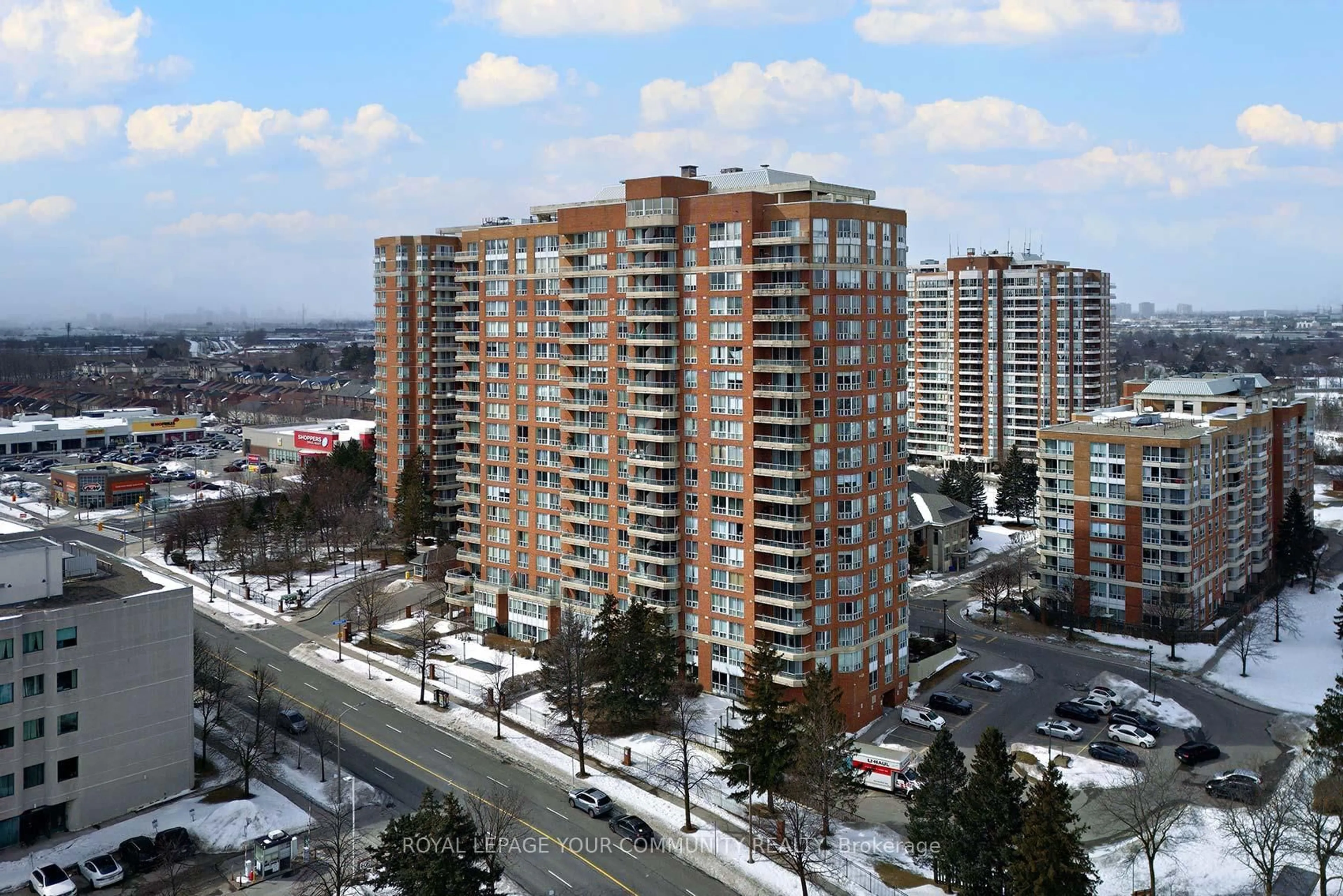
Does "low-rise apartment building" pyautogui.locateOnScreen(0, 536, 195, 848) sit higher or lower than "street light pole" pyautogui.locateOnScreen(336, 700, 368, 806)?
higher

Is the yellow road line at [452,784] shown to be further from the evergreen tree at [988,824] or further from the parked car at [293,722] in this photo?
the evergreen tree at [988,824]

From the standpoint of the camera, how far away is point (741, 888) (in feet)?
148

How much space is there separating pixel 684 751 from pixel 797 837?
9.17 metres

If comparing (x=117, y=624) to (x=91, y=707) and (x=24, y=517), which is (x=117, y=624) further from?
(x=24, y=517)

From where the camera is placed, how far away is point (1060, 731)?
199ft

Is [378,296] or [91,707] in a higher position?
[378,296]

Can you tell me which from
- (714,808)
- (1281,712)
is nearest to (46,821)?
(714,808)

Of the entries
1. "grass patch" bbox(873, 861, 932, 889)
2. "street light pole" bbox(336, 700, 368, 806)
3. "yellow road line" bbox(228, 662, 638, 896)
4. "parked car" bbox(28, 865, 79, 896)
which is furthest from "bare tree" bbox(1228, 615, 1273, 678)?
"parked car" bbox(28, 865, 79, 896)

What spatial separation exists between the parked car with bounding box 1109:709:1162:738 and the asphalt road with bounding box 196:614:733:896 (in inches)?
1189

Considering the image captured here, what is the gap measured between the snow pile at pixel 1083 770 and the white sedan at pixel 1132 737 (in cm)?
311

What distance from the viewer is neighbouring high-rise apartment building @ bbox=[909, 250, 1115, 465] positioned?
138 metres

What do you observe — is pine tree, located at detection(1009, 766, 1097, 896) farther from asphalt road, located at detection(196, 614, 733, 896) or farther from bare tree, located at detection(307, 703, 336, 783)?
bare tree, located at detection(307, 703, 336, 783)

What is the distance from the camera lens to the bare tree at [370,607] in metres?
79.1

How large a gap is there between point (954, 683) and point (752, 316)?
2969 centimetres
